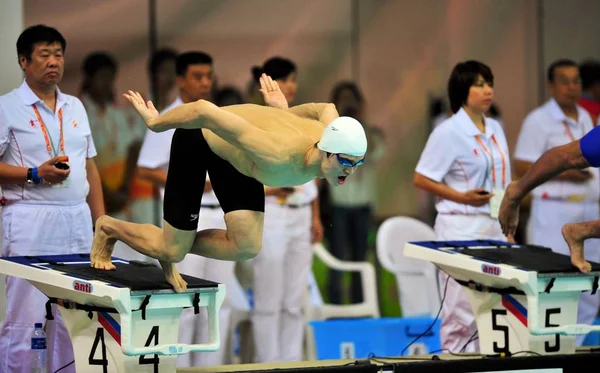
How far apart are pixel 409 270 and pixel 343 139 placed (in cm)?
323

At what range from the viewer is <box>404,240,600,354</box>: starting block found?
5.95 m

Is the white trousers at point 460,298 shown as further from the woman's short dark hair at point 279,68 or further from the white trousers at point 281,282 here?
the woman's short dark hair at point 279,68

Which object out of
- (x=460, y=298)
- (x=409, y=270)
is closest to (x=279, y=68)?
(x=409, y=270)

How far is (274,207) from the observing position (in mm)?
7555

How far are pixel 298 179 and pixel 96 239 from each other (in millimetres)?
1073

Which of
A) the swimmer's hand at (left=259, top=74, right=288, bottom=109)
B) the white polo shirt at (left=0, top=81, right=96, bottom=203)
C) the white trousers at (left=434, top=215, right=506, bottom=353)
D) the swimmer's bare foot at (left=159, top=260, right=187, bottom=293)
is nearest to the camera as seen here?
the swimmer's bare foot at (left=159, top=260, right=187, bottom=293)

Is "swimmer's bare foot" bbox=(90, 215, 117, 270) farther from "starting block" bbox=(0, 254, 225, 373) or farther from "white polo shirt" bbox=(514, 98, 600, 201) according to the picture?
"white polo shirt" bbox=(514, 98, 600, 201)

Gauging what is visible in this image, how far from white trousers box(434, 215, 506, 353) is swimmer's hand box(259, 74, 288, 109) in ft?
5.54

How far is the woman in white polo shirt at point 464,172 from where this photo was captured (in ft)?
22.7

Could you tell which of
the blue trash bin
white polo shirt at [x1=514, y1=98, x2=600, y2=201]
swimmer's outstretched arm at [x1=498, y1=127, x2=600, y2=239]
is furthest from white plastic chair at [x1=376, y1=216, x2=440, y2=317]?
swimmer's outstretched arm at [x1=498, y1=127, x2=600, y2=239]

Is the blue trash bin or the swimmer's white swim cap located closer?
the swimmer's white swim cap

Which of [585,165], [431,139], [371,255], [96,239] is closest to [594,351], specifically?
[585,165]

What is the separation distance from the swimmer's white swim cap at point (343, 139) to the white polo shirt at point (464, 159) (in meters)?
1.92

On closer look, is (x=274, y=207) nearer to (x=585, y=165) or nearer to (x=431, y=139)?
(x=431, y=139)
